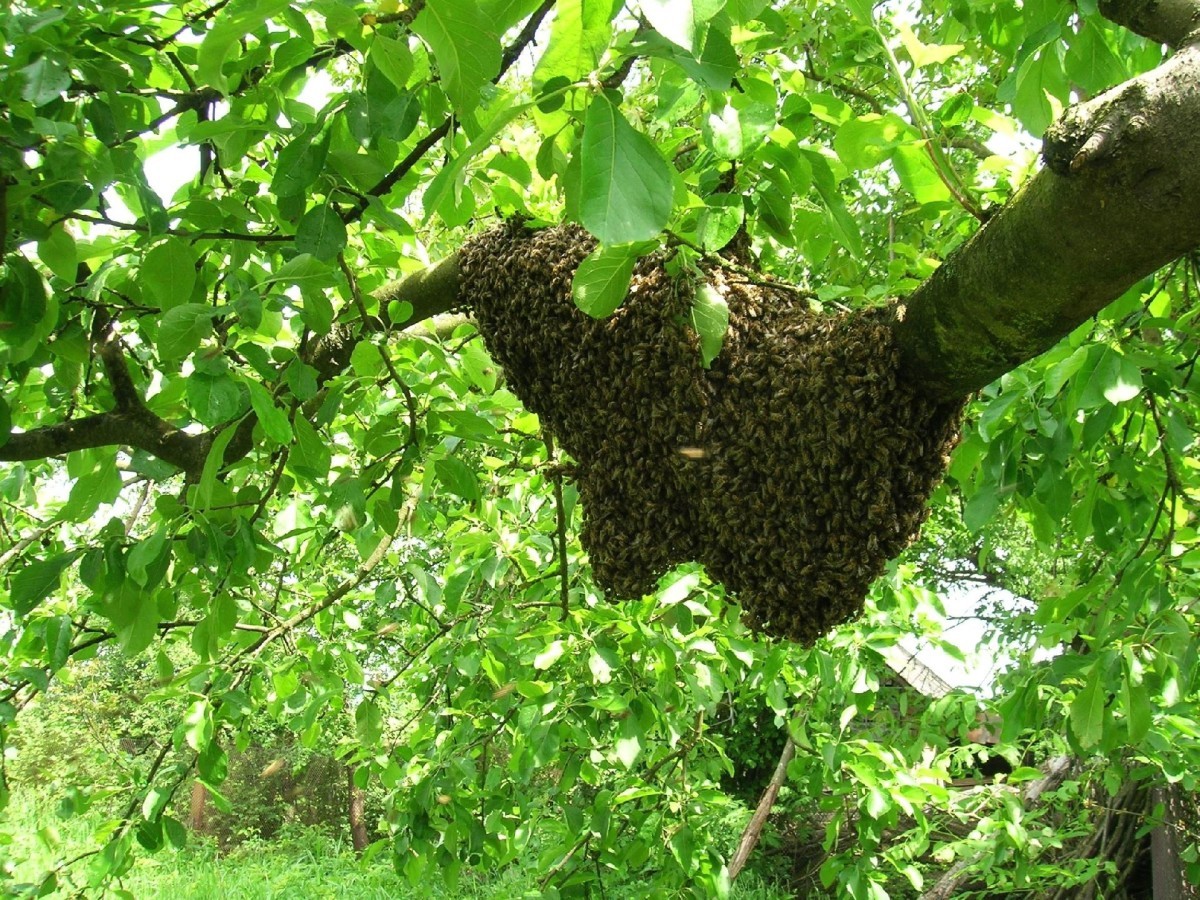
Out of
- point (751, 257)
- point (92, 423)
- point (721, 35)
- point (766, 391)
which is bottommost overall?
point (766, 391)

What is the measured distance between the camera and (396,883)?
827 centimetres

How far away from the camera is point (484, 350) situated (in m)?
2.50

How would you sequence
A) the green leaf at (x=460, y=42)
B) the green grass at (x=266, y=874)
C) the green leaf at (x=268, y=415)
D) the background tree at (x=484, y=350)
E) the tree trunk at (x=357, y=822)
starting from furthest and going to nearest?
the tree trunk at (x=357, y=822)
the green grass at (x=266, y=874)
the green leaf at (x=268, y=415)
the background tree at (x=484, y=350)
the green leaf at (x=460, y=42)

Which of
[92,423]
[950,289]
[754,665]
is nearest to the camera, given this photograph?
[950,289]

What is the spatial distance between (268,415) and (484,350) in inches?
39.3

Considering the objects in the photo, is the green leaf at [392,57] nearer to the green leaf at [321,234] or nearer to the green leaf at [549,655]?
the green leaf at [321,234]

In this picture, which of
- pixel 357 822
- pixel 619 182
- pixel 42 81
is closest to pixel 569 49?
pixel 619 182

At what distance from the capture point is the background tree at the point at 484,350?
120 centimetres

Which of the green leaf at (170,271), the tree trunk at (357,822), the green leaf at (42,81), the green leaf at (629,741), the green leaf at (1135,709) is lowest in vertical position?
the tree trunk at (357,822)

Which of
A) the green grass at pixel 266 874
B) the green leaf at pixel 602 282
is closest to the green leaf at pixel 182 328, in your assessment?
the green leaf at pixel 602 282

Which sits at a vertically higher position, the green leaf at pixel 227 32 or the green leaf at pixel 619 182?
the green leaf at pixel 227 32

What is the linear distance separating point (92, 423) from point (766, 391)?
1568 millimetres

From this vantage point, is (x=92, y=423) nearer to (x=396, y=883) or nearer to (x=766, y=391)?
(x=766, y=391)

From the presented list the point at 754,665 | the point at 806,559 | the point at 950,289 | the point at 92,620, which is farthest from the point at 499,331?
the point at 92,620
